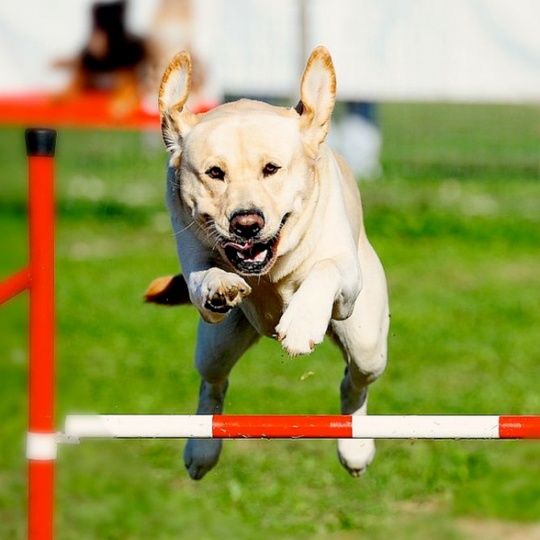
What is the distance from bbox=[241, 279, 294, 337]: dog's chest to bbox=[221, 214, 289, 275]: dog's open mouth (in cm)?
28

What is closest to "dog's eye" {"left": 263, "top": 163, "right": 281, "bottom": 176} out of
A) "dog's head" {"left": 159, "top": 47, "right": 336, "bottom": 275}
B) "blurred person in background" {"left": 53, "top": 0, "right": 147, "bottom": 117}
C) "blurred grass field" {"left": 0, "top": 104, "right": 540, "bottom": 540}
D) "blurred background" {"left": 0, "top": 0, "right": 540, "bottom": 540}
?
"dog's head" {"left": 159, "top": 47, "right": 336, "bottom": 275}

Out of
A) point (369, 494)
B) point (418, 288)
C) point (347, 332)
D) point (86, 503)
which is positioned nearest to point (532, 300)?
point (418, 288)

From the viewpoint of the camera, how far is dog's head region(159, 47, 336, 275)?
4402 millimetres

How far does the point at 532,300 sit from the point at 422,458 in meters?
4.27

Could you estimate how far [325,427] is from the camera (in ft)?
13.7

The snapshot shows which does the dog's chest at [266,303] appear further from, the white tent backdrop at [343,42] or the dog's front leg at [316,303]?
the white tent backdrop at [343,42]

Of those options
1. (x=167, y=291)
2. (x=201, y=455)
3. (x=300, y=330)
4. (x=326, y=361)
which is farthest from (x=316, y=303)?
(x=326, y=361)

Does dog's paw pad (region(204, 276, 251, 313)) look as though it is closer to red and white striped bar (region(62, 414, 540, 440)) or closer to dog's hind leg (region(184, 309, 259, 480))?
red and white striped bar (region(62, 414, 540, 440))

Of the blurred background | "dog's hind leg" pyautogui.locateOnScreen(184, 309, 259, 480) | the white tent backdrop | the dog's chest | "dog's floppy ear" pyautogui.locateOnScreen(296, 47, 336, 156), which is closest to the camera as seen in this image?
"dog's floppy ear" pyautogui.locateOnScreen(296, 47, 336, 156)

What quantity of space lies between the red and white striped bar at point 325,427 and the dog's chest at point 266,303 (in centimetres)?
72

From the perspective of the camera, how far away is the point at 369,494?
8000 millimetres

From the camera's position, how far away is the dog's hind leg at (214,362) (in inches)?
212

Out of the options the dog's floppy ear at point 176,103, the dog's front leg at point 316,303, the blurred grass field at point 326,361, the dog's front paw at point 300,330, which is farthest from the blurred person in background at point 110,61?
the dog's front paw at point 300,330

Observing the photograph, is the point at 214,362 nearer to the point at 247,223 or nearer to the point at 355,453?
the point at 355,453
